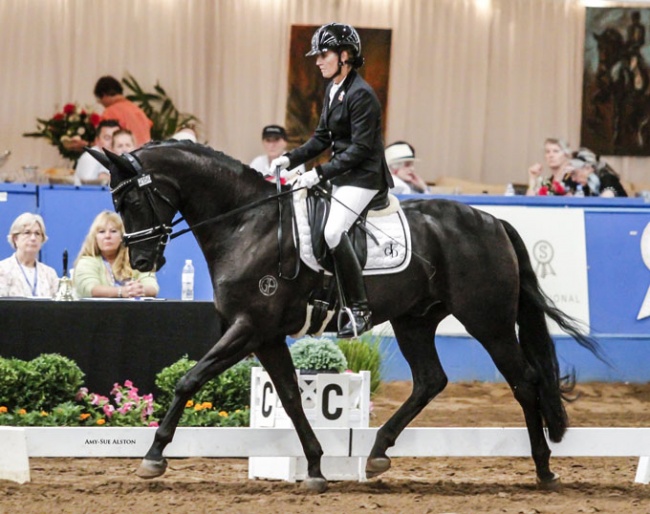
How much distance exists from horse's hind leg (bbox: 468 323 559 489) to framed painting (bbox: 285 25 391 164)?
8.80m

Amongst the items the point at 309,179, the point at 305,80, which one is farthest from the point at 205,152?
the point at 305,80

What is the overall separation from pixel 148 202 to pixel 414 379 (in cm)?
179

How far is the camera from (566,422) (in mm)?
6703

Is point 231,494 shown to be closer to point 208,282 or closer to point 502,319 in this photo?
point 502,319

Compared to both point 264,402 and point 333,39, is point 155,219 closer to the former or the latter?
point 333,39

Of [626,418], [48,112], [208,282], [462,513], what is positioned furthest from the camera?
[48,112]

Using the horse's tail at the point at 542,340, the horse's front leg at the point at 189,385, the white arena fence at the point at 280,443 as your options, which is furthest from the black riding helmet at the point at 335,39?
the white arena fence at the point at 280,443

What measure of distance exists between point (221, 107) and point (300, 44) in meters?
1.24

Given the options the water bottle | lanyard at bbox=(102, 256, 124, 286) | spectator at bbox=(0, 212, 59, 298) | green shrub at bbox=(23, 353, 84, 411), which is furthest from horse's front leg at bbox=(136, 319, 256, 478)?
the water bottle

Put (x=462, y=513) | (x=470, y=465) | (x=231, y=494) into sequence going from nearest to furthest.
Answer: (x=462, y=513) < (x=231, y=494) < (x=470, y=465)

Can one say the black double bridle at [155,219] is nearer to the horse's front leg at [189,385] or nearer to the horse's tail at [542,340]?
the horse's front leg at [189,385]

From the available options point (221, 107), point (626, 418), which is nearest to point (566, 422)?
point (626, 418)

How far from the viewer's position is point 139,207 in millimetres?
6086

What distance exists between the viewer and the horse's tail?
6668mm
